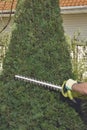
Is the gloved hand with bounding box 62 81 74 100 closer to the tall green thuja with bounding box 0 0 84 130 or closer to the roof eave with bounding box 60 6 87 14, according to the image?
the tall green thuja with bounding box 0 0 84 130

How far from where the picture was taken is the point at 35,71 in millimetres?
5188

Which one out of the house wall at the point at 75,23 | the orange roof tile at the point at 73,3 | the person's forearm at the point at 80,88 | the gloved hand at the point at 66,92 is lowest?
the house wall at the point at 75,23

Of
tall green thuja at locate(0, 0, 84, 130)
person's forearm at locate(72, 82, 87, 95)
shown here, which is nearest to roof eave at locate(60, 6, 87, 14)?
tall green thuja at locate(0, 0, 84, 130)

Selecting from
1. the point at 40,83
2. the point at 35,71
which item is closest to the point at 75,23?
the point at 35,71

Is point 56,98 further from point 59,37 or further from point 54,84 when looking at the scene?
point 59,37

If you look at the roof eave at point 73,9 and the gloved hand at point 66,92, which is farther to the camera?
the roof eave at point 73,9

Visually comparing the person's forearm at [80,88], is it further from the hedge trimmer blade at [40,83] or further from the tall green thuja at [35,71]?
the tall green thuja at [35,71]

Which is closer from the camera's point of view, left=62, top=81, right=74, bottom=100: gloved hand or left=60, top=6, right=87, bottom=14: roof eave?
left=62, top=81, right=74, bottom=100: gloved hand

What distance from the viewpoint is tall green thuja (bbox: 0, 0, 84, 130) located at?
203 inches

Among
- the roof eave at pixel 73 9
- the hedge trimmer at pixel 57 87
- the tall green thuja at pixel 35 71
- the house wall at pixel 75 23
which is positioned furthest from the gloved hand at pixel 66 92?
the house wall at pixel 75 23

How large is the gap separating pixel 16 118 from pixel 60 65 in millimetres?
783

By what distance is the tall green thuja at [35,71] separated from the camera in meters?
5.14

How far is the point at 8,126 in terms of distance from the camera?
521cm

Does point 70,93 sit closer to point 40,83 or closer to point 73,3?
point 40,83
